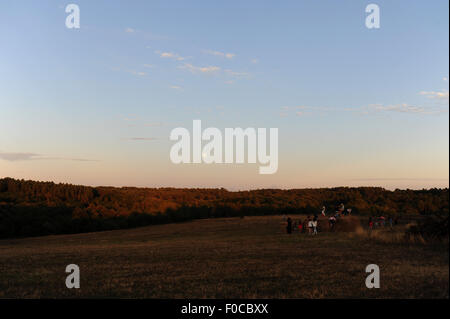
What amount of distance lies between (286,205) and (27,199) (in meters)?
53.7

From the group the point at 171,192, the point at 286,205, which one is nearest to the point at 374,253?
the point at 286,205

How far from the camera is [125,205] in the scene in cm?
9231

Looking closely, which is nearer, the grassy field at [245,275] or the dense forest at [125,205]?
the grassy field at [245,275]

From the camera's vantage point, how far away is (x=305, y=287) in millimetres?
12773

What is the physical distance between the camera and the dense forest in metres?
77.1

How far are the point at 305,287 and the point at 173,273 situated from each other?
5.58m

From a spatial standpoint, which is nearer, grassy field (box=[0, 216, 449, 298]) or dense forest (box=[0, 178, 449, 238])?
grassy field (box=[0, 216, 449, 298])

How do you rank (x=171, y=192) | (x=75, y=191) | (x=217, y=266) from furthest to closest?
(x=171, y=192)
(x=75, y=191)
(x=217, y=266)

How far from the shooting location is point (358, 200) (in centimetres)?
6662

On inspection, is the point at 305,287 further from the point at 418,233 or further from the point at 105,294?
the point at 418,233

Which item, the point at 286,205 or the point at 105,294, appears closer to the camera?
the point at 105,294

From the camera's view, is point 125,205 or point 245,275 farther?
point 125,205

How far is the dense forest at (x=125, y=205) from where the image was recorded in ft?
253
